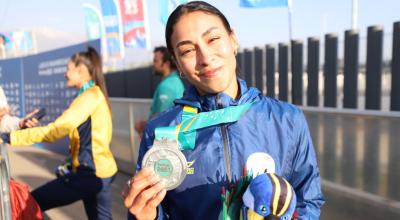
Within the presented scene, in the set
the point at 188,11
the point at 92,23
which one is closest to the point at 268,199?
the point at 188,11

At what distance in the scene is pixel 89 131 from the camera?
2.92 meters

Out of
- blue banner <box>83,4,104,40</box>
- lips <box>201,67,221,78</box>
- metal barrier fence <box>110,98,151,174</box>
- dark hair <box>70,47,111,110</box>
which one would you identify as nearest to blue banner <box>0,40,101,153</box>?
metal barrier fence <box>110,98,151,174</box>

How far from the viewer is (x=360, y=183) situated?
3047mm

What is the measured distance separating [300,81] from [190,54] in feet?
10.7

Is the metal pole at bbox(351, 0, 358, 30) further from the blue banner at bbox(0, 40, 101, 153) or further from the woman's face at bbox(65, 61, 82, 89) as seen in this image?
the woman's face at bbox(65, 61, 82, 89)

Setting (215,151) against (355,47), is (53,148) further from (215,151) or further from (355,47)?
(215,151)

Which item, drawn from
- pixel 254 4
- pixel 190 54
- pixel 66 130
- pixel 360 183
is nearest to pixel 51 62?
pixel 254 4

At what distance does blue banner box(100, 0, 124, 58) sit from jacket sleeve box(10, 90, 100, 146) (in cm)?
969

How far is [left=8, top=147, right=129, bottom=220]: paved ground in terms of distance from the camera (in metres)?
4.41

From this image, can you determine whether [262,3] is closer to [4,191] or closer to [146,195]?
[4,191]

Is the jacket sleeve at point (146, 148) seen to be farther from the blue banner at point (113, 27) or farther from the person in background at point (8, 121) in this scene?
the blue banner at point (113, 27)

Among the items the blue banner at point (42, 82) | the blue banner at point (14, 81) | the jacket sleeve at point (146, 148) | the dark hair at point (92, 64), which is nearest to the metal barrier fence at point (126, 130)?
the blue banner at point (42, 82)

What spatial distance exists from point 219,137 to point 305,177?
341mm

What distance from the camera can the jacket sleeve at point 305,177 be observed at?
1.25 meters
